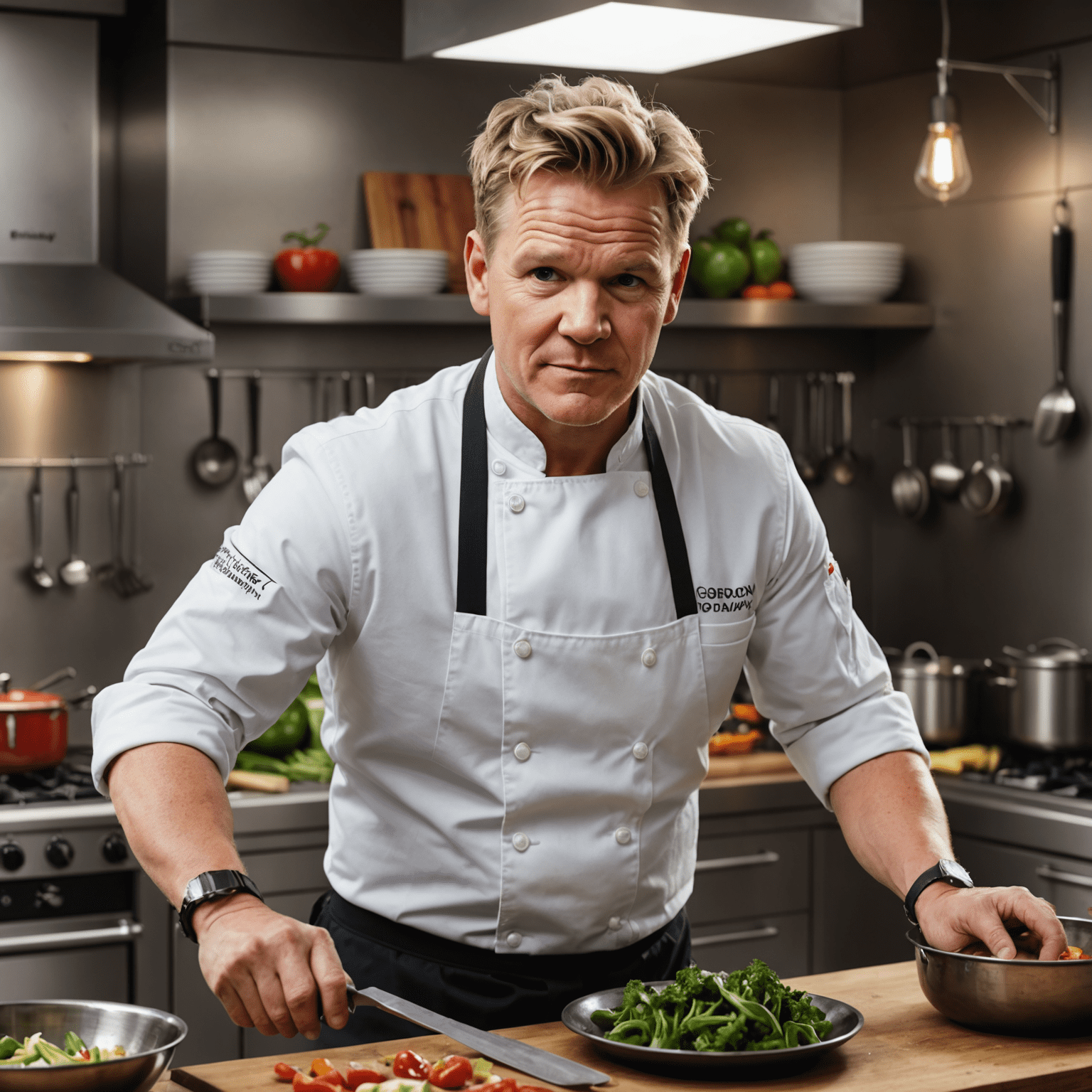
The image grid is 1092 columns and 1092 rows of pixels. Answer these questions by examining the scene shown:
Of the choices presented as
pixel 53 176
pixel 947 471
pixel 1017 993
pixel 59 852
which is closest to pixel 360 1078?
pixel 1017 993

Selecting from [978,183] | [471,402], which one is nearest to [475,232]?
[471,402]

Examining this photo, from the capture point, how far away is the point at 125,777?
146 centimetres

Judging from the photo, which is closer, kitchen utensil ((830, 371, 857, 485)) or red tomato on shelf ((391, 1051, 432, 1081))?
red tomato on shelf ((391, 1051, 432, 1081))

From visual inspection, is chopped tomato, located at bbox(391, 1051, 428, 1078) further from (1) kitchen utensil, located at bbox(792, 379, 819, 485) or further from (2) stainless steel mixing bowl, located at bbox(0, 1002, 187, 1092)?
(1) kitchen utensil, located at bbox(792, 379, 819, 485)

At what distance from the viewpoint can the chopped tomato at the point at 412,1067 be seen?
52.8 inches

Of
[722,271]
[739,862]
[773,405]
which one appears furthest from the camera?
[773,405]

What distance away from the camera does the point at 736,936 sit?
3426mm

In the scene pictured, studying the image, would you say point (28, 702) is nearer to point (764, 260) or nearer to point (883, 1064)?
point (764, 260)

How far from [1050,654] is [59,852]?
7.27ft

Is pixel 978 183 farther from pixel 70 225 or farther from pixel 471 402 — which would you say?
pixel 471 402

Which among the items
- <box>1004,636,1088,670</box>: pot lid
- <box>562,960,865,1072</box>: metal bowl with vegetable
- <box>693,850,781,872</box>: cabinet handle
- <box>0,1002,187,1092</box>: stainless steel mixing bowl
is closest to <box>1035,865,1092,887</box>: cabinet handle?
<box>1004,636,1088,670</box>: pot lid

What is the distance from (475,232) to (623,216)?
0.67ft

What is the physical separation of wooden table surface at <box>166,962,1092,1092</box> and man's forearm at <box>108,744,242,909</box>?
6.7 inches

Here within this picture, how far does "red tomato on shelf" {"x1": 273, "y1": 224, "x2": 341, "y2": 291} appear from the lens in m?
3.56
